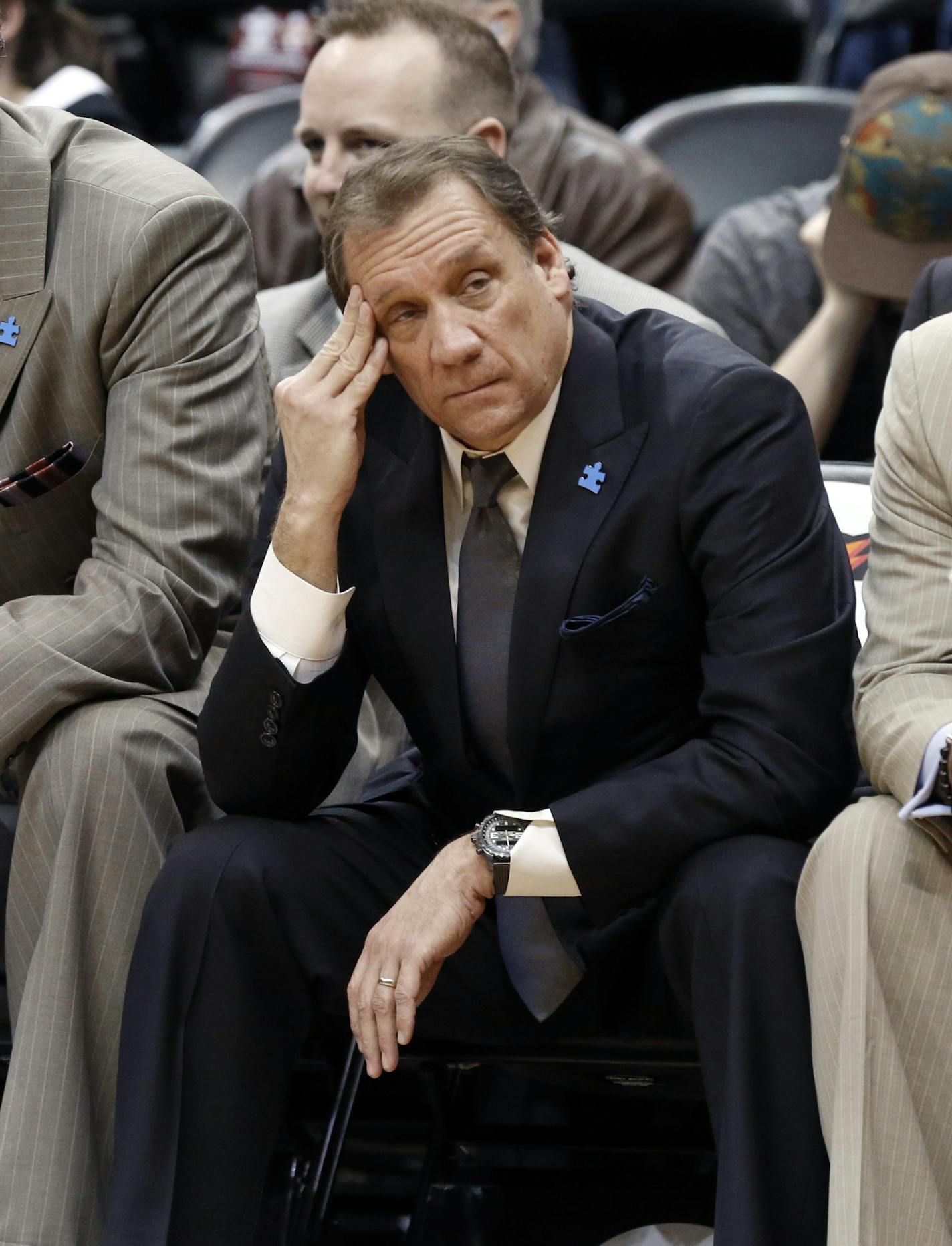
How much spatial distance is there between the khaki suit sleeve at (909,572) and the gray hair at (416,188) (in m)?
0.41

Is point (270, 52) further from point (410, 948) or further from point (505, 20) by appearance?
point (410, 948)

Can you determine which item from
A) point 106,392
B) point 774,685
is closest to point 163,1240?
point 774,685

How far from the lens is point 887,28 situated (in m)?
4.26

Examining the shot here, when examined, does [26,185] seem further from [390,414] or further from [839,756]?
[839,756]

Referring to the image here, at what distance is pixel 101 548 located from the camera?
203cm

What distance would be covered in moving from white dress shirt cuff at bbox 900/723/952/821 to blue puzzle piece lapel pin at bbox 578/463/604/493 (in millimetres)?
424

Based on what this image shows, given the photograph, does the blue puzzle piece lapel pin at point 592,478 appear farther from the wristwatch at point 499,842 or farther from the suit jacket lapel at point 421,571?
the wristwatch at point 499,842

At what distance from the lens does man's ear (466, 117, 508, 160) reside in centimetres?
279

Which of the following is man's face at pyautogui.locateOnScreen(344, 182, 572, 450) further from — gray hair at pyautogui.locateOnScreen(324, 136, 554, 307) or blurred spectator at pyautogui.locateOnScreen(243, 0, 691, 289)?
blurred spectator at pyautogui.locateOnScreen(243, 0, 691, 289)

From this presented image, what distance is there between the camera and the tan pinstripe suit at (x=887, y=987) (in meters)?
1.47

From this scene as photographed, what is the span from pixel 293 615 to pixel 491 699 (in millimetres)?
219

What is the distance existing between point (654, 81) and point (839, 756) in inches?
143

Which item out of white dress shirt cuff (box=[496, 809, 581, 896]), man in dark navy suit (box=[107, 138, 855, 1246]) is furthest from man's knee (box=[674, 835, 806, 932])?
white dress shirt cuff (box=[496, 809, 581, 896])

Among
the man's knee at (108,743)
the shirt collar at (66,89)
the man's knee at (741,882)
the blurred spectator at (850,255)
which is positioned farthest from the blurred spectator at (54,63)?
the man's knee at (741,882)
